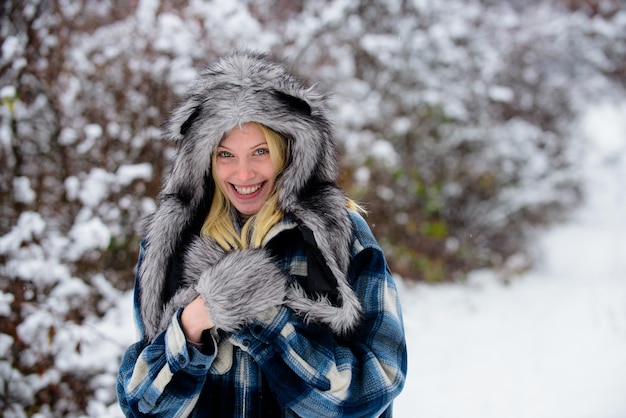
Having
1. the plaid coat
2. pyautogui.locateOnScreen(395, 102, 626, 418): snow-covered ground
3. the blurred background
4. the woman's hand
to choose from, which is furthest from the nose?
pyautogui.locateOnScreen(395, 102, 626, 418): snow-covered ground

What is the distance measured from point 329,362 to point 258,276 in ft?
0.99

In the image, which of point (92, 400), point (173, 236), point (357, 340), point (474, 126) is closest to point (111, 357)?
point (92, 400)

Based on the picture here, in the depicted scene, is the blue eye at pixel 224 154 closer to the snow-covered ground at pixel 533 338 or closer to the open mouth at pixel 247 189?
the open mouth at pixel 247 189

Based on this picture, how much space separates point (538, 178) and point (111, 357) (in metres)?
7.03

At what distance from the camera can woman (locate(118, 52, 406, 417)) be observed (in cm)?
161

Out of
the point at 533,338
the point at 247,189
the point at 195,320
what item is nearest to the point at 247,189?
the point at 247,189

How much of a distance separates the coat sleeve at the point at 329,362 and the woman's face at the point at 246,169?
38 cm

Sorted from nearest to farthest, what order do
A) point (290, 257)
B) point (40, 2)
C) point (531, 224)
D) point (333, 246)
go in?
point (333, 246)
point (290, 257)
point (40, 2)
point (531, 224)

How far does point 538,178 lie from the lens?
879 centimetres

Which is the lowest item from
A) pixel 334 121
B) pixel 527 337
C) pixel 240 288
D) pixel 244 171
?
pixel 240 288

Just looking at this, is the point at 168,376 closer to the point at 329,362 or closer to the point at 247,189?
the point at 329,362

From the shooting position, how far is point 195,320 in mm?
1621

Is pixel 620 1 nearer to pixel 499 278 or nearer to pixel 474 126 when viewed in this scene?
pixel 474 126

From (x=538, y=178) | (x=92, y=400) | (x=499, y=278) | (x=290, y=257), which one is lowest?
(x=92, y=400)
